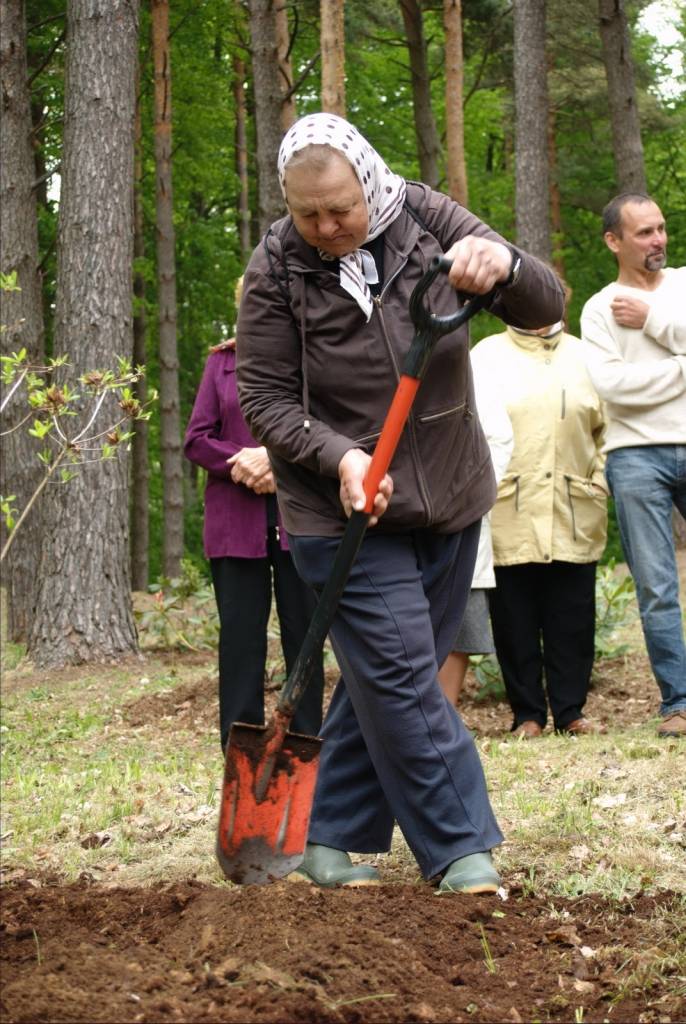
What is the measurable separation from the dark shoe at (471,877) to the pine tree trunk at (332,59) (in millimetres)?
9329

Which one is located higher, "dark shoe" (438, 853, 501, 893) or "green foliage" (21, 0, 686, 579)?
"green foliage" (21, 0, 686, 579)

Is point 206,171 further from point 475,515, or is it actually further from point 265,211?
point 475,515

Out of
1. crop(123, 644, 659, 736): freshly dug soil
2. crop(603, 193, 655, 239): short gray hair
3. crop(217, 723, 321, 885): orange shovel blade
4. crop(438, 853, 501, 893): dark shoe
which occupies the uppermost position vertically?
crop(603, 193, 655, 239): short gray hair

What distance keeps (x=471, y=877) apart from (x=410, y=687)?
1.84 feet

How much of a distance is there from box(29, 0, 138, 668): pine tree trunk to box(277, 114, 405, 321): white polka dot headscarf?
22.3ft

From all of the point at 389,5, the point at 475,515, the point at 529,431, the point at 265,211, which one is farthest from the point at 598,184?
the point at 475,515

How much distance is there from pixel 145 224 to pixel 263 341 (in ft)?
66.3

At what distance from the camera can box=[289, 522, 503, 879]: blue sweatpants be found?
12.0 ft

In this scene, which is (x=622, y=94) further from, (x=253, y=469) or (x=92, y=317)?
(x=253, y=469)

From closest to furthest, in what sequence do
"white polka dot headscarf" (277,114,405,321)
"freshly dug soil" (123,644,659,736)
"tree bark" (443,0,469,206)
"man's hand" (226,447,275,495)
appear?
"white polka dot headscarf" (277,114,405,321) < "man's hand" (226,447,275,495) < "freshly dug soil" (123,644,659,736) < "tree bark" (443,0,469,206)

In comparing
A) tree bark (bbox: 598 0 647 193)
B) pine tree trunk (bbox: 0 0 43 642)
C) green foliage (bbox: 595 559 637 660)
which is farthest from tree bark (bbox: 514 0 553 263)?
green foliage (bbox: 595 559 637 660)

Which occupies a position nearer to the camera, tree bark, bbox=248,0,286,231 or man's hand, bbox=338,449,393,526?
man's hand, bbox=338,449,393,526

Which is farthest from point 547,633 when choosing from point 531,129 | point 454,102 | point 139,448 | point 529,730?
point 139,448

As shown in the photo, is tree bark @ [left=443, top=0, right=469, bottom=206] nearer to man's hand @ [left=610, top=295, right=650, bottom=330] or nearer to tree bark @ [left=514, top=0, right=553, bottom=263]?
tree bark @ [left=514, top=0, right=553, bottom=263]
